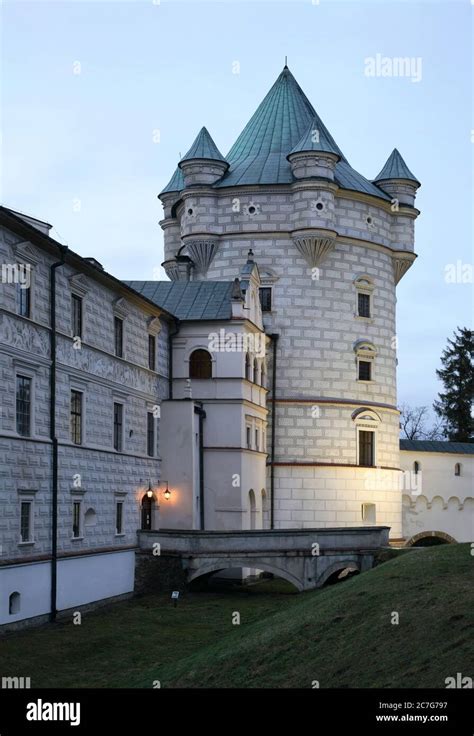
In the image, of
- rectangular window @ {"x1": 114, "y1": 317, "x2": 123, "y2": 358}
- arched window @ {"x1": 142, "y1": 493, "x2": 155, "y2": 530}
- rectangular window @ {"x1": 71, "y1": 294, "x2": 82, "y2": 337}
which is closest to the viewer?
rectangular window @ {"x1": 71, "y1": 294, "x2": 82, "y2": 337}

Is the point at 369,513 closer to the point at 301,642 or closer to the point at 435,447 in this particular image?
the point at 435,447

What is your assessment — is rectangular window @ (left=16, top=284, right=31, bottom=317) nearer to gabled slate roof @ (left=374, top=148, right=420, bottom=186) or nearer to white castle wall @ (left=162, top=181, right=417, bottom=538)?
white castle wall @ (left=162, top=181, right=417, bottom=538)

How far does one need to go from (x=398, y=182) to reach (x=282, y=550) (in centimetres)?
2389

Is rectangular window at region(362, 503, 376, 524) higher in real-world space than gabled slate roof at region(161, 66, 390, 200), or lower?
lower

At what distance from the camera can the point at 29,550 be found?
1178 inches

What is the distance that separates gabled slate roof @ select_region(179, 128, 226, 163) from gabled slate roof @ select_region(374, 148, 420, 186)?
27.1ft

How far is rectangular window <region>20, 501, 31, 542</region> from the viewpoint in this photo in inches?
1172

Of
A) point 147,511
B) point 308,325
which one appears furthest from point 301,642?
point 308,325

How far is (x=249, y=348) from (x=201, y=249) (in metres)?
8.30

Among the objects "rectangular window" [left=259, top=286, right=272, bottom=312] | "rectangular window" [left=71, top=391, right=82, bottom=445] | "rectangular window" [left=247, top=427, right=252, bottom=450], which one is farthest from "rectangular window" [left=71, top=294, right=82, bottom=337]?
"rectangular window" [left=259, top=286, right=272, bottom=312]

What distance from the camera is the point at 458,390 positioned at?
77.1m

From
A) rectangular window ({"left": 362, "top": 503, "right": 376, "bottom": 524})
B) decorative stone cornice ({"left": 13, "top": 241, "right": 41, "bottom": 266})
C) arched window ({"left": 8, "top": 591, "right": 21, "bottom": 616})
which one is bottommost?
arched window ({"left": 8, "top": 591, "right": 21, "bottom": 616})

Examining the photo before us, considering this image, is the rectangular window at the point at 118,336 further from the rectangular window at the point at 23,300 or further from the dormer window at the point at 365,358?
the dormer window at the point at 365,358

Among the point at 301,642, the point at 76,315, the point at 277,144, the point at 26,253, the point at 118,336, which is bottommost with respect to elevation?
the point at 301,642
